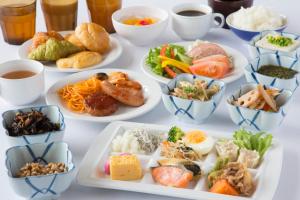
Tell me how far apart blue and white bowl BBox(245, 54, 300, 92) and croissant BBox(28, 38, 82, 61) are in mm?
684

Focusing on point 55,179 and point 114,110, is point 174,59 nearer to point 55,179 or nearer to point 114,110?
point 114,110

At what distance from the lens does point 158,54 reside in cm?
225

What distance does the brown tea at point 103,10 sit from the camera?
100 inches

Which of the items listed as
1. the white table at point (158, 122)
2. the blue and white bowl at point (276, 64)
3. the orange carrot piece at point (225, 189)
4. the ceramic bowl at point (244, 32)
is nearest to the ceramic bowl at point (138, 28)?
the white table at point (158, 122)

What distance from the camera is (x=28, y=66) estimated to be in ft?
6.76

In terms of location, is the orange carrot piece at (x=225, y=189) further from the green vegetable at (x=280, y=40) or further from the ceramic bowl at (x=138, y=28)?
the ceramic bowl at (x=138, y=28)

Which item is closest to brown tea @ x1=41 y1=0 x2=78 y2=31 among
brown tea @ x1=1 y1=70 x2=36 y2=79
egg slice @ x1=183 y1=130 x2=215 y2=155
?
brown tea @ x1=1 y1=70 x2=36 y2=79

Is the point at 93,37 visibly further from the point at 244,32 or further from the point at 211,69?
the point at 244,32

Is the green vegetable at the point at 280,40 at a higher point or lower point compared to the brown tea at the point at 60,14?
higher

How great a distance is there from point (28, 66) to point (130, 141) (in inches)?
21.7

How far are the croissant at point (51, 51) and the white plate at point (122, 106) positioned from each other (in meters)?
0.15

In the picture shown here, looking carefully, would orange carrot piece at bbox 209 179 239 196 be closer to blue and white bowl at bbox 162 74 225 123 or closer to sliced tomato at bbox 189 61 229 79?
blue and white bowl at bbox 162 74 225 123

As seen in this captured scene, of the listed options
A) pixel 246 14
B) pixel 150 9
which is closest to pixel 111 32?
pixel 150 9

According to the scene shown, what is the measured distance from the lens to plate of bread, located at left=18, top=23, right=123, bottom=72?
2225mm
